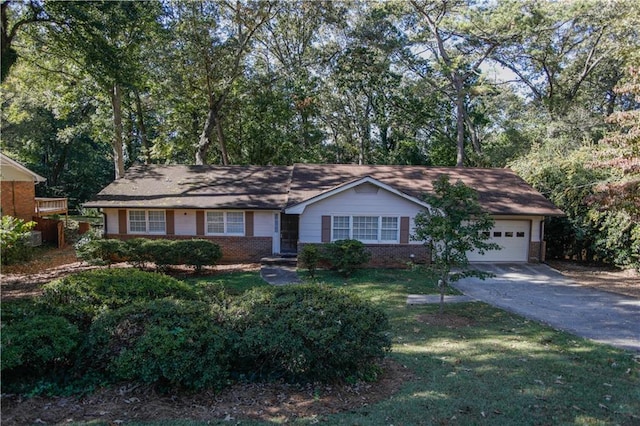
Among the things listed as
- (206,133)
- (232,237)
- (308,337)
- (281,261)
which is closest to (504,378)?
(308,337)

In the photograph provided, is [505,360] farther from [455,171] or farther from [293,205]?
[455,171]

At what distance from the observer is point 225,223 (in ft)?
58.7

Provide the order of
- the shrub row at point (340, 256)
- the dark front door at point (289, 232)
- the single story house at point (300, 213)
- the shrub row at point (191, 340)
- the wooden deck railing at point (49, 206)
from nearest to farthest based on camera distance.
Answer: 1. the shrub row at point (191, 340)
2. the shrub row at point (340, 256)
3. the single story house at point (300, 213)
4. the dark front door at point (289, 232)
5. the wooden deck railing at point (49, 206)

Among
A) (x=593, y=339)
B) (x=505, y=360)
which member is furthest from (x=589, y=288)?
(x=505, y=360)

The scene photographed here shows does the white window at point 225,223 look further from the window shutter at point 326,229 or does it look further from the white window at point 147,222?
the window shutter at point 326,229

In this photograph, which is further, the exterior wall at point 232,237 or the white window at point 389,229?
the exterior wall at point 232,237

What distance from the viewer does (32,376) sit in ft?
17.7

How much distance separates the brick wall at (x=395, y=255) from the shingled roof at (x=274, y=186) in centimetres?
234

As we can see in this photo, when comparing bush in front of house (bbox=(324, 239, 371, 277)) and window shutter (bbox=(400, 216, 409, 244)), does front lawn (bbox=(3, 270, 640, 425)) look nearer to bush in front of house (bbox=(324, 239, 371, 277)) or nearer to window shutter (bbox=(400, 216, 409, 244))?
bush in front of house (bbox=(324, 239, 371, 277))

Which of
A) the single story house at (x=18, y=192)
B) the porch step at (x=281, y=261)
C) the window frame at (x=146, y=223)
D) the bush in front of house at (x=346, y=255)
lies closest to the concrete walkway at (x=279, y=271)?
the porch step at (x=281, y=261)

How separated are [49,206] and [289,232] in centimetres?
1461

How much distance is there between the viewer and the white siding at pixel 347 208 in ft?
55.9

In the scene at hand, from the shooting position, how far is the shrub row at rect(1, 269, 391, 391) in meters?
5.12

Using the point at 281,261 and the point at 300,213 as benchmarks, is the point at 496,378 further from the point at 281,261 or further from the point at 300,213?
the point at 281,261
